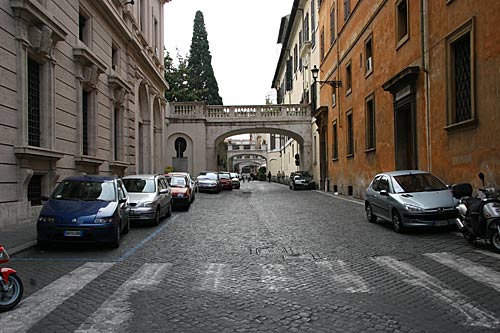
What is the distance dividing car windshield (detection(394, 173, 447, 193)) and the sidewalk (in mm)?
8682

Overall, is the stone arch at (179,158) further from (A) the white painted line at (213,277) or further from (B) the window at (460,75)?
(A) the white painted line at (213,277)

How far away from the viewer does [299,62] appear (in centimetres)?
4706

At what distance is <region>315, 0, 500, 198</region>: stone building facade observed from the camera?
1176cm

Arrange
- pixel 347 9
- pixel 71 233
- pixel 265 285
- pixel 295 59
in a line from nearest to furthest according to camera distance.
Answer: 1. pixel 265 285
2. pixel 71 233
3. pixel 347 9
4. pixel 295 59

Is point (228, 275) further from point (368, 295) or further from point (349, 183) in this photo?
A: point (349, 183)

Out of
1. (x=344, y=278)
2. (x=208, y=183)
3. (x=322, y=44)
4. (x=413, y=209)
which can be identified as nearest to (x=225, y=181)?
(x=208, y=183)

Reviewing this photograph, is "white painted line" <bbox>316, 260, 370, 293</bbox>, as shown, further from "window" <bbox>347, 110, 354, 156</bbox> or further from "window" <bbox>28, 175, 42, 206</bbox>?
"window" <bbox>347, 110, 354, 156</bbox>

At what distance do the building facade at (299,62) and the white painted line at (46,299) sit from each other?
30.4 meters

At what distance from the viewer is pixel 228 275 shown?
7.42 meters

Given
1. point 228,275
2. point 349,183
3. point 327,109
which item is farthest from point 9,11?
point 327,109

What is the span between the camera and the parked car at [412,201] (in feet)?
36.7

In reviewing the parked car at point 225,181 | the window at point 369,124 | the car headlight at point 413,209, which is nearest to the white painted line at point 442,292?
the car headlight at point 413,209

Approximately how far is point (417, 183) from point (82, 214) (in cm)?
820

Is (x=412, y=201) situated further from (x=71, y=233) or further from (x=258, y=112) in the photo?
(x=258, y=112)
